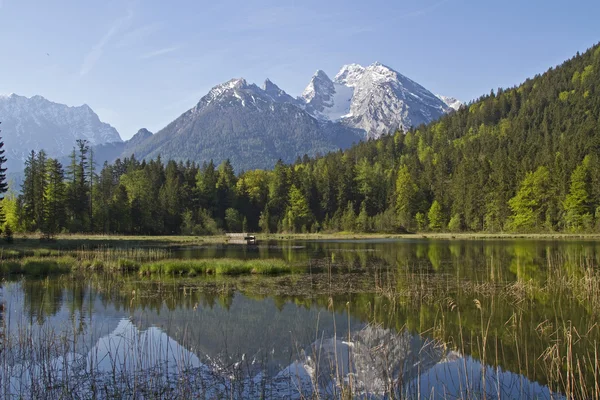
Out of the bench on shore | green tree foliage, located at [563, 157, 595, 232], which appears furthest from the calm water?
green tree foliage, located at [563, 157, 595, 232]

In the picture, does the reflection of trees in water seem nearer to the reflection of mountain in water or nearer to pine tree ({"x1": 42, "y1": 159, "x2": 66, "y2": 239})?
the reflection of mountain in water

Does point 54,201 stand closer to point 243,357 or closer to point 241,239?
point 241,239

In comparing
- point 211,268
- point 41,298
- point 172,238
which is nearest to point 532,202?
point 172,238

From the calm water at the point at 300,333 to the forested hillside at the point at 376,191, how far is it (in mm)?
53335

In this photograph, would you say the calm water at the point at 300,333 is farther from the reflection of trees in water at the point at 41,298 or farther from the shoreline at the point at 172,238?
the shoreline at the point at 172,238

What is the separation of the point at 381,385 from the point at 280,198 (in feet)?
380

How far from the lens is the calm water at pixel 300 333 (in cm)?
1198

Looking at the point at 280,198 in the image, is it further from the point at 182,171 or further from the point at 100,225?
the point at 100,225

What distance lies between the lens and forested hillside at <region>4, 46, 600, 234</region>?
297ft

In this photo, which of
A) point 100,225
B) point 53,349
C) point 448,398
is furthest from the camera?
point 100,225

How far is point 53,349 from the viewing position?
14570mm

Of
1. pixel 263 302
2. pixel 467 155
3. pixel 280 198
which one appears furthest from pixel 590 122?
pixel 263 302

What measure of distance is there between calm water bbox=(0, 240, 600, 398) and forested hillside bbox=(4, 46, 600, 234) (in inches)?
2100

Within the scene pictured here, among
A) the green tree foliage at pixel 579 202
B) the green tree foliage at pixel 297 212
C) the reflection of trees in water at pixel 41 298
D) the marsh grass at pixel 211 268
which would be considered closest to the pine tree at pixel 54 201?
the marsh grass at pixel 211 268
